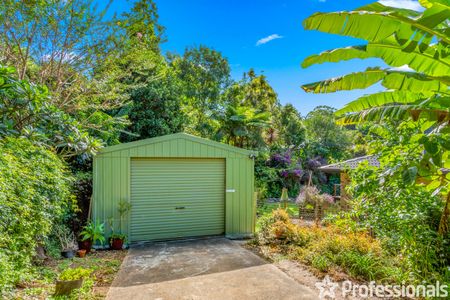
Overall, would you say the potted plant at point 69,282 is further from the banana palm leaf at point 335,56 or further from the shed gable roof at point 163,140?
the banana palm leaf at point 335,56

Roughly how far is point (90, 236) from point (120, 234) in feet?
2.42

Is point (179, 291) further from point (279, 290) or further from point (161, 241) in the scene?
point (161, 241)

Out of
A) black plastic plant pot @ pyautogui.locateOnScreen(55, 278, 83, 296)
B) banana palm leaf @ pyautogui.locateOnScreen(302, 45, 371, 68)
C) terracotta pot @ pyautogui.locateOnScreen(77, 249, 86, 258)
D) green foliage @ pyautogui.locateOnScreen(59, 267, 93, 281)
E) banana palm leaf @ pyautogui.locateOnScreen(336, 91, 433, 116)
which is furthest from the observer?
terracotta pot @ pyautogui.locateOnScreen(77, 249, 86, 258)

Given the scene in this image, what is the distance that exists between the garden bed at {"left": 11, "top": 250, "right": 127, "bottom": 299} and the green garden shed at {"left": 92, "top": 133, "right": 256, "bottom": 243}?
109 centimetres

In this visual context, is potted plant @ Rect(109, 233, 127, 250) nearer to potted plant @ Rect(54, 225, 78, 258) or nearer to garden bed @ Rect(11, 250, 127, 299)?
garden bed @ Rect(11, 250, 127, 299)

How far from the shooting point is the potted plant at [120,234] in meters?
6.48

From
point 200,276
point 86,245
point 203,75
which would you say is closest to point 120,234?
point 86,245

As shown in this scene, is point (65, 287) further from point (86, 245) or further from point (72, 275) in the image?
point (86, 245)

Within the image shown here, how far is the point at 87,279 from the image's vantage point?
4.36 m

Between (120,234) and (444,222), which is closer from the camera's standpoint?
(444,222)

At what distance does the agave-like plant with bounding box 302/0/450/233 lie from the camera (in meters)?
2.84

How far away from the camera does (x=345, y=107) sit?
467cm

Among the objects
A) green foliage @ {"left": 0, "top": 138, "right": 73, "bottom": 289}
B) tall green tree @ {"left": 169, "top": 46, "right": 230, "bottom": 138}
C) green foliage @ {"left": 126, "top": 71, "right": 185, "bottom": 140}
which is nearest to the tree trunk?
green foliage @ {"left": 0, "top": 138, "right": 73, "bottom": 289}

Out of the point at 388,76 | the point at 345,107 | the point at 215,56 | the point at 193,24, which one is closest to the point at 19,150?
the point at 345,107
